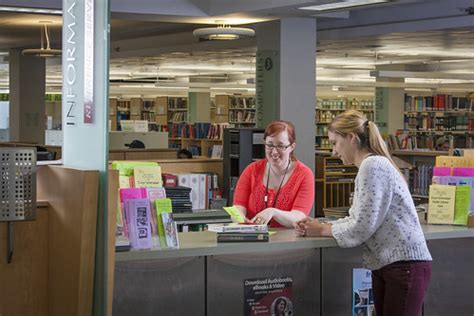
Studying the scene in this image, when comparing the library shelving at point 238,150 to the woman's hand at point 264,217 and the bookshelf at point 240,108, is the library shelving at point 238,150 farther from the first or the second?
the bookshelf at point 240,108

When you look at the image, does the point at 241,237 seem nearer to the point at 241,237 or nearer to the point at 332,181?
the point at 241,237

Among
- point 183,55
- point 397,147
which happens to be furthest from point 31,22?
point 397,147

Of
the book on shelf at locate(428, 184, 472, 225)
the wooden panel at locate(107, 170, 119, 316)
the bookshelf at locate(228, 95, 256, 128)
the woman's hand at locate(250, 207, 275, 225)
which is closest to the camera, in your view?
Answer: the wooden panel at locate(107, 170, 119, 316)

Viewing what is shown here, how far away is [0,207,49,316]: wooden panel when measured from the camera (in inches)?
174

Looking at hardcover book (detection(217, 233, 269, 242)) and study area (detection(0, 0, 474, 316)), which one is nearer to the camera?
study area (detection(0, 0, 474, 316))

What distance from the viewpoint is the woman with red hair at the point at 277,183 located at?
215 inches

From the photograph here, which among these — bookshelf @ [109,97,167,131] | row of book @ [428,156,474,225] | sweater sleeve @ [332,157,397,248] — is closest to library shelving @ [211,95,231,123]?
bookshelf @ [109,97,167,131]

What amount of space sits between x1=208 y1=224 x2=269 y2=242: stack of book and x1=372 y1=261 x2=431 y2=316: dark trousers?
0.71 meters

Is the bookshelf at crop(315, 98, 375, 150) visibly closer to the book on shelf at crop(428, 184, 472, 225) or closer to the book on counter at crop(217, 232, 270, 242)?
the book on shelf at crop(428, 184, 472, 225)

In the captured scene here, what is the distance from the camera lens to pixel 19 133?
17688 millimetres

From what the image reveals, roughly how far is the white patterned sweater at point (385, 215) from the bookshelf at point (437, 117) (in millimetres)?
15099

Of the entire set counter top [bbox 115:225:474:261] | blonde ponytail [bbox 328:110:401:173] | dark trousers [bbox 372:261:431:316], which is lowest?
dark trousers [bbox 372:261:431:316]

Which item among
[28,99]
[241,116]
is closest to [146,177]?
[28,99]

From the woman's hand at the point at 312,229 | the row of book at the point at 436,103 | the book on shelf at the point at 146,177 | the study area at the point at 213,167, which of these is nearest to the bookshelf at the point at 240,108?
the study area at the point at 213,167
